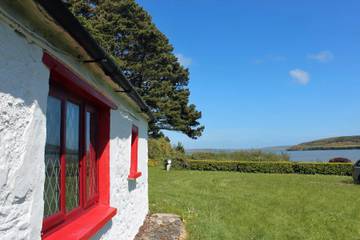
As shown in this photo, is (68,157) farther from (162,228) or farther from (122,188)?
(162,228)

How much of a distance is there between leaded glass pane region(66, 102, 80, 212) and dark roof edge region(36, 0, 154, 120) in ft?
1.93

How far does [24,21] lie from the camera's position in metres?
2.37

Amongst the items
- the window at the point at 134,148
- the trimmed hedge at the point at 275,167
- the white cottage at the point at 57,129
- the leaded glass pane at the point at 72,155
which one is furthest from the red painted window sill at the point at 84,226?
the trimmed hedge at the point at 275,167

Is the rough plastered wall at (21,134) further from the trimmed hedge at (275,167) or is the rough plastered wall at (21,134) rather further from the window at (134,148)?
the trimmed hedge at (275,167)

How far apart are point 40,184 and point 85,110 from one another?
161cm

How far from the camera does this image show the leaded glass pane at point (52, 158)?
3037 mm

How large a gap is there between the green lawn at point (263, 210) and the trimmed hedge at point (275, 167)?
31.5 feet

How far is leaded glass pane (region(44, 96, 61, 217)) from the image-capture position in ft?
9.96

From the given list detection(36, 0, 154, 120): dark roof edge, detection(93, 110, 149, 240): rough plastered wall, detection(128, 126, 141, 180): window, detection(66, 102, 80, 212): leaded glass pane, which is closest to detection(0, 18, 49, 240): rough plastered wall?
detection(36, 0, 154, 120): dark roof edge

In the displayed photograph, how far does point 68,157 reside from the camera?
11.7 feet

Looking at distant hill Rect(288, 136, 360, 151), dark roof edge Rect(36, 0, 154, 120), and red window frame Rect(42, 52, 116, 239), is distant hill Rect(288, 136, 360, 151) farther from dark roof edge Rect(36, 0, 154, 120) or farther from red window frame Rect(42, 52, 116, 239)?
dark roof edge Rect(36, 0, 154, 120)

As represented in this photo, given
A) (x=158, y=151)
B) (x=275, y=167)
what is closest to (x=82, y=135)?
(x=275, y=167)

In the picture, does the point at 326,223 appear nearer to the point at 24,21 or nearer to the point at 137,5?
the point at 24,21

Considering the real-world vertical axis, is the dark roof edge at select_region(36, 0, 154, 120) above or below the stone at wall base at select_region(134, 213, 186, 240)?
above
